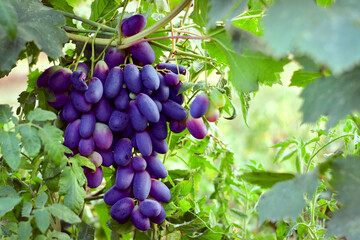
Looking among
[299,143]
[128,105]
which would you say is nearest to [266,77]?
[128,105]

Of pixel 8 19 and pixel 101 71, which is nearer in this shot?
pixel 8 19

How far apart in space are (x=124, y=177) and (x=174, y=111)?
0.41 ft

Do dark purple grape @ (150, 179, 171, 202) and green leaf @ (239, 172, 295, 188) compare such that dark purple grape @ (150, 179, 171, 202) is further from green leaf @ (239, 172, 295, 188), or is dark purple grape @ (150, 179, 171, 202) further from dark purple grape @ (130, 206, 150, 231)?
green leaf @ (239, 172, 295, 188)

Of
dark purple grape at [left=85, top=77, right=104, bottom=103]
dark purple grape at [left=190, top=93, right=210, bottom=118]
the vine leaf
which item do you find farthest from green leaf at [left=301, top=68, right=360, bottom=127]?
dark purple grape at [left=85, top=77, right=104, bottom=103]

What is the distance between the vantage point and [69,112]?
61 cm

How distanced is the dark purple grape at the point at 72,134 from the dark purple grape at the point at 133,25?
155mm

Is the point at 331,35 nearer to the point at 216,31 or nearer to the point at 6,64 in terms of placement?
the point at 216,31

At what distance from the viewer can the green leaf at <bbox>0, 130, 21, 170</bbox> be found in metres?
0.50

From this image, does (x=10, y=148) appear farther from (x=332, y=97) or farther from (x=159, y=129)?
(x=332, y=97)

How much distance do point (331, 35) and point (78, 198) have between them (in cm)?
40

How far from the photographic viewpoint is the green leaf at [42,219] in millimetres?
500

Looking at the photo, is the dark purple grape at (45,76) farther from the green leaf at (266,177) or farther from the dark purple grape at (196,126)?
the green leaf at (266,177)

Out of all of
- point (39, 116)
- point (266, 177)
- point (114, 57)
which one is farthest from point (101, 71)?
point (266, 177)

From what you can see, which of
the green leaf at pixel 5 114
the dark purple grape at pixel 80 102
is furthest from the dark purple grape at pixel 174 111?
the green leaf at pixel 5 114
